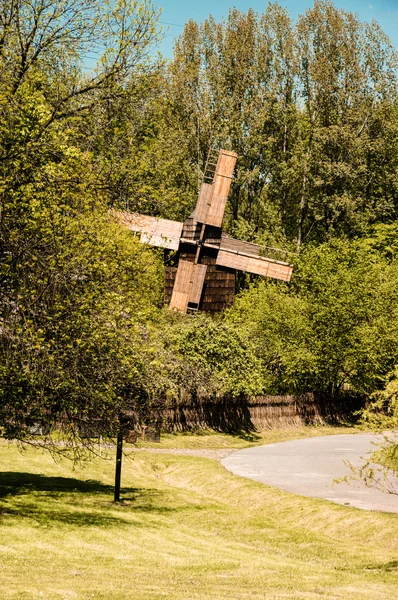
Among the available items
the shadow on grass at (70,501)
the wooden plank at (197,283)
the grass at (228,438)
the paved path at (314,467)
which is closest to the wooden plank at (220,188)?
the wooden plank at (197,283)

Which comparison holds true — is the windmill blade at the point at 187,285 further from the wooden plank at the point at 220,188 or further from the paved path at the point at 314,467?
the paved path at the point at 314,467

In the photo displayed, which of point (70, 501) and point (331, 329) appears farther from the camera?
point (331, 329)

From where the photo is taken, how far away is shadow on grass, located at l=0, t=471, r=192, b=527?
750 inches

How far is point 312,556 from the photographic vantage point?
17.8 m

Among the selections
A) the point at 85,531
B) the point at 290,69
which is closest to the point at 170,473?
the point at 85,531

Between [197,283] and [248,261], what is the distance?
411cm

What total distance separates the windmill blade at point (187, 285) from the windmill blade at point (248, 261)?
175 cm

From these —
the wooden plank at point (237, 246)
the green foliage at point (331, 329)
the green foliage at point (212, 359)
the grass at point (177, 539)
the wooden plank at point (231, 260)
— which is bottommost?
the grass at point (177, 539)

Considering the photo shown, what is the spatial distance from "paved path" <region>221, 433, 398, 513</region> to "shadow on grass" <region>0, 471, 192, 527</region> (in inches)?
171

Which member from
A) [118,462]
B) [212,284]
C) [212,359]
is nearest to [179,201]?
[118,462]

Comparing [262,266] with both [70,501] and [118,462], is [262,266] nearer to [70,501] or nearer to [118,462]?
[118,462]

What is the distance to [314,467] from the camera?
29125 mm

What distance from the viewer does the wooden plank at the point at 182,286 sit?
47.3m

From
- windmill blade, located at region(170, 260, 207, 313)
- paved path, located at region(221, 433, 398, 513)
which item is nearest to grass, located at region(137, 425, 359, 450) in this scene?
paved path, located at region(221, 433, 398, 513)
